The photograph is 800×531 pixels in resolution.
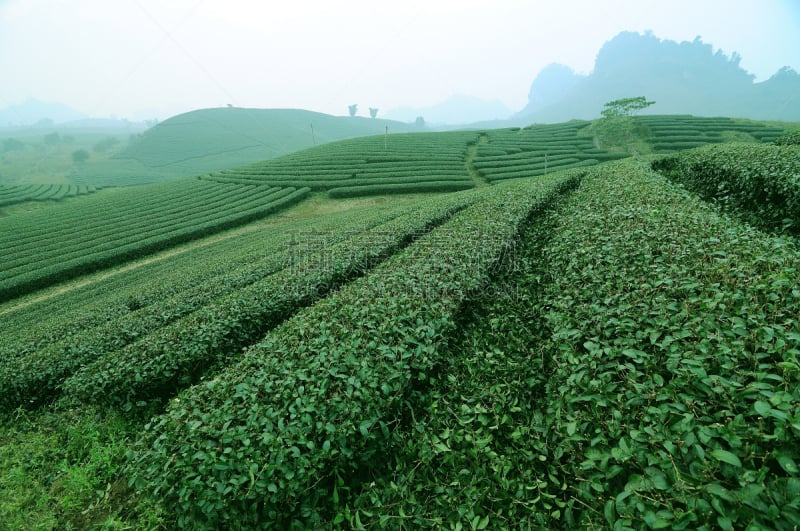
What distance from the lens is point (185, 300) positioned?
32.2 feet

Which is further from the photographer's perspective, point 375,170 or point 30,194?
point 30,194

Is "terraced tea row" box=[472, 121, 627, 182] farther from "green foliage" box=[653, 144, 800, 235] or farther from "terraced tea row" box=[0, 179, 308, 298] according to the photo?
"terraced tea row" box=[0, 179, 308, 298]

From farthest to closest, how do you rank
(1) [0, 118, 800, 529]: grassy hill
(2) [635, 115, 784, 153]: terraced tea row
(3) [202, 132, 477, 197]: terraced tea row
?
(2) [635, 115, 784, 153]: terraced tea row, (3) [202, 132, 477, 197]: terraced tea row, (1) [0, 118, 800, 529]: grassy hill

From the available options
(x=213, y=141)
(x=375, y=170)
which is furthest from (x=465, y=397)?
(x=213, y=141)

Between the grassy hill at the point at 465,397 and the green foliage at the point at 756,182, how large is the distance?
0.47 feet

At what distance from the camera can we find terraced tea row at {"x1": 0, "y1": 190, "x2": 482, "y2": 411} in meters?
6.02

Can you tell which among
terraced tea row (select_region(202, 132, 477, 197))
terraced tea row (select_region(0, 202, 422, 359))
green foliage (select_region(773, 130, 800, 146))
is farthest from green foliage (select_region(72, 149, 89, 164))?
green foliage (select_region(773, 130, 800, 146))

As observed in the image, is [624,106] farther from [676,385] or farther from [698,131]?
[676,385]

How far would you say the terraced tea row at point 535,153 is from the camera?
35.7 m

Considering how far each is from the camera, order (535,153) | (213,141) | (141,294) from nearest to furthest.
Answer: (141,294) → (535,153) → (213,141)

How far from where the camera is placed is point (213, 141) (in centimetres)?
11862

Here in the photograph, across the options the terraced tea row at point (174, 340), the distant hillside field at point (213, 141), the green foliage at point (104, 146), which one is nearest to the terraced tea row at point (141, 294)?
the terraced tea row at point (174, 340)

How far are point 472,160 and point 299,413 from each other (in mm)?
42589

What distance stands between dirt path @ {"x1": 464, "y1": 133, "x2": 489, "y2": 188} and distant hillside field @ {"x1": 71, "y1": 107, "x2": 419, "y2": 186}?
4581 cm
